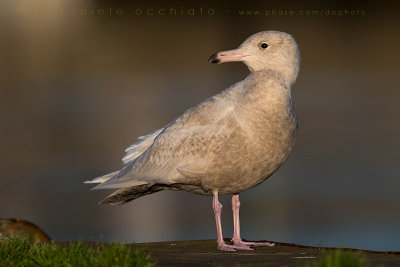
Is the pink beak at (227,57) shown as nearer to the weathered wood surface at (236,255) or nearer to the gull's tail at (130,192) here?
the gull's tail at (130,192)

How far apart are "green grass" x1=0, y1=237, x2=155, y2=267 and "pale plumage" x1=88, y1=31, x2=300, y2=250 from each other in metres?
2.28

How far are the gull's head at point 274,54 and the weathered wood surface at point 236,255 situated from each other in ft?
7.61

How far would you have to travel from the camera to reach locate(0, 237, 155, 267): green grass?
10008 mm

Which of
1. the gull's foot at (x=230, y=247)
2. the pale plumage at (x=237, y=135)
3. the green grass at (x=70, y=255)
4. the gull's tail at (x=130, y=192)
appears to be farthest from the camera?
the gull's tail at (x=130, y=192)

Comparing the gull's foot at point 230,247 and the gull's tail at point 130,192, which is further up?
the gull's tail at point 130,192

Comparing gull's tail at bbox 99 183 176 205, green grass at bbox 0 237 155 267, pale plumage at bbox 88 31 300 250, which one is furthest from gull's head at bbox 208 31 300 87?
green grass at bbox 0 237 155 267

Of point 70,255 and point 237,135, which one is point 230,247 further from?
point 70,255

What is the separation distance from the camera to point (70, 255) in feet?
34.4

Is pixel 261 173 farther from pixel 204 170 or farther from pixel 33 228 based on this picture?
pixel 33 228

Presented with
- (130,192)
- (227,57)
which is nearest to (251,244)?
(130,192)

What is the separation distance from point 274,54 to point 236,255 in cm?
287

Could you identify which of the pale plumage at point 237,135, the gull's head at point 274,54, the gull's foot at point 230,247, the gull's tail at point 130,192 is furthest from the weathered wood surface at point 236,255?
the gull's head at point 274,54

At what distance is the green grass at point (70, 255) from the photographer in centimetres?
1001

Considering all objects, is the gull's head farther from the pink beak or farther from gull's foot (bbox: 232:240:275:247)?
gull's foot (bbox: 232:240:275:247)
